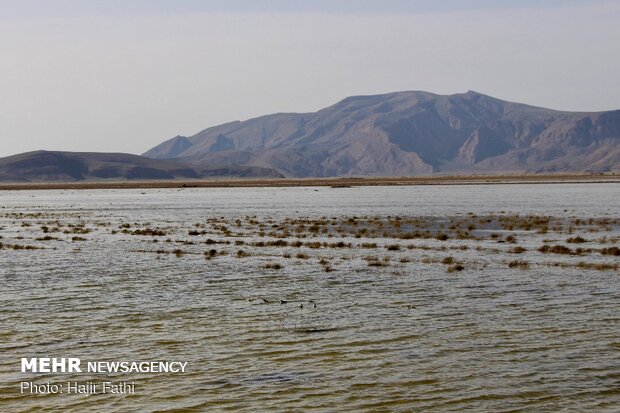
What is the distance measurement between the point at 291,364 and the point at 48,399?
4.72 meters

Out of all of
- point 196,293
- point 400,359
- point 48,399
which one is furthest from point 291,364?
point 196,293

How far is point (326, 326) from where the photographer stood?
1953 cm

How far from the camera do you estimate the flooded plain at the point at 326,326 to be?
13.8 metres
